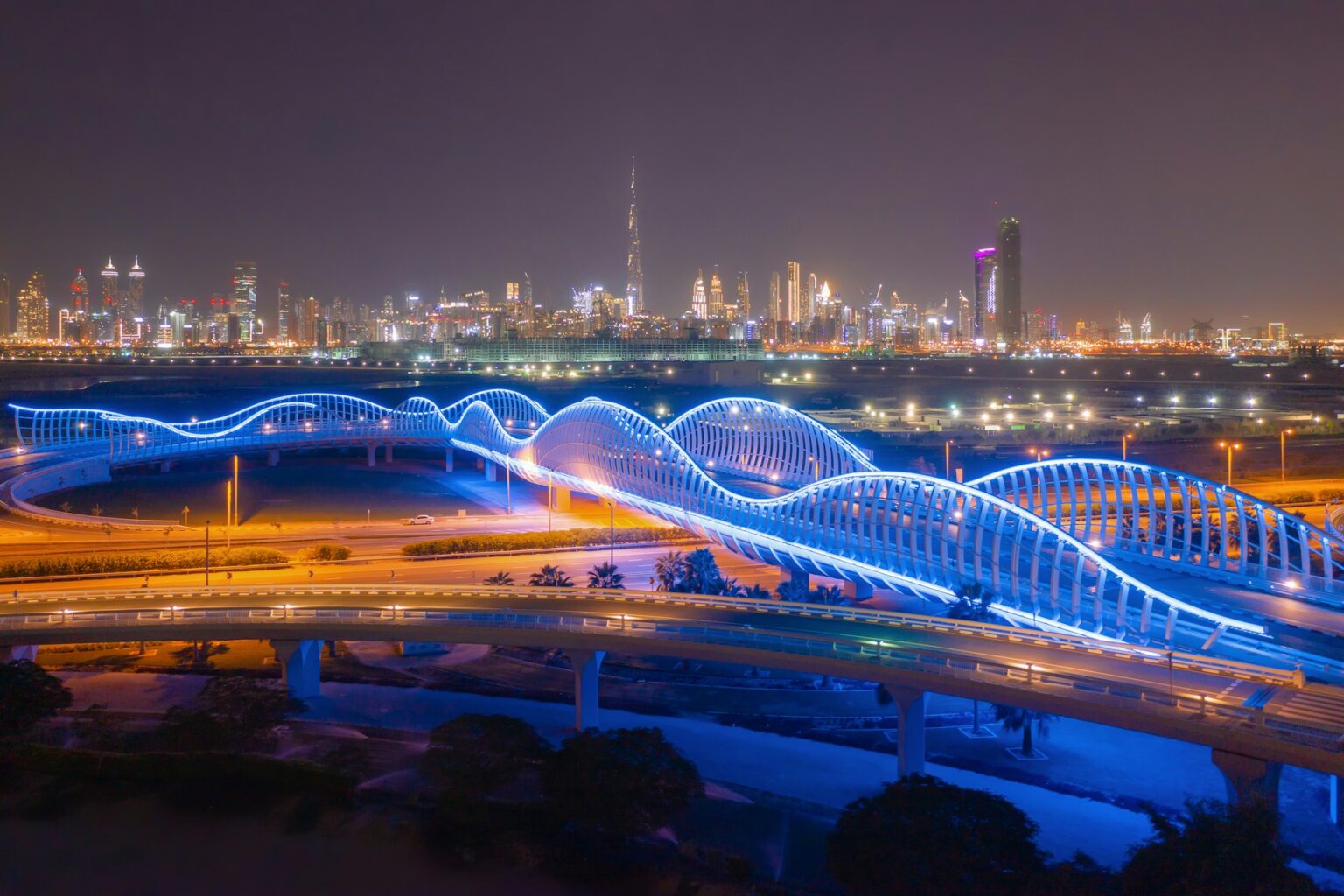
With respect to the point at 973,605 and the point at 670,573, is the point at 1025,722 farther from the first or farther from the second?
the point at 670,573

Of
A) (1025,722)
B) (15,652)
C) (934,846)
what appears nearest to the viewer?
(934,846)

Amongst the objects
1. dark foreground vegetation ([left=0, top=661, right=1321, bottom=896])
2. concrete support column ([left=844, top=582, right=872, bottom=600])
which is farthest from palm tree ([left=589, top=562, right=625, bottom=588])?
dark foreground vegetation ([left=0, top=661, right=1321, bottom=896])

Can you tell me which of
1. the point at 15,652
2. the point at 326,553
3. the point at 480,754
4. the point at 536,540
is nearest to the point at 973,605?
the point at 480,754

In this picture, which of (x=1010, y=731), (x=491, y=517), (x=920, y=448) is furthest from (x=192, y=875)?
(x=920, y=448)

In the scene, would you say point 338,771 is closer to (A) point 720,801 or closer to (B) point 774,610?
(A) point 720,801

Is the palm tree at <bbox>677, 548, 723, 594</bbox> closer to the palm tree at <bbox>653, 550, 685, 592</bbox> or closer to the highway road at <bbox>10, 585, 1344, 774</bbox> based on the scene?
the palm tree at <bbox>653, 550, 685, 592</bbox>
